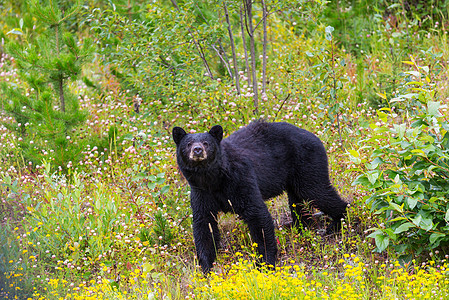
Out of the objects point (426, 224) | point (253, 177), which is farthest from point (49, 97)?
point (426, 224)

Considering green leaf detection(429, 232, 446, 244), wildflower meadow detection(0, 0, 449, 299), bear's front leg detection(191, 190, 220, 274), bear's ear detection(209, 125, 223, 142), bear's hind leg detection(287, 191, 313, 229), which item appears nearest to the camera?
green leaf detection(429, 232, 446, 244)

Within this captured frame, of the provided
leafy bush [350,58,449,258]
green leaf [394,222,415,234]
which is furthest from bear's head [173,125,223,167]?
green leaf [394,222,415,234]

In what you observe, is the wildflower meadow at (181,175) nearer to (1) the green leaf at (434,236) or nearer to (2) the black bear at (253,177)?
(1) the green leaf at (434,236)

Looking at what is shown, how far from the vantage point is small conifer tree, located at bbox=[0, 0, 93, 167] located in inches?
256

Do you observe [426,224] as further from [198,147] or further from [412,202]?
[198,147]

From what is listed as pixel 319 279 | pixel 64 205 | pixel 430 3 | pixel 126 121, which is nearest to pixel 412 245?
pixel 319 279

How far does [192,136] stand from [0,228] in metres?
2.48

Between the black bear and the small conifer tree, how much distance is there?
91.3 inches

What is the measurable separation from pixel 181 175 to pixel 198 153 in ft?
6.08

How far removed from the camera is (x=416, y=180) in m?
4.18

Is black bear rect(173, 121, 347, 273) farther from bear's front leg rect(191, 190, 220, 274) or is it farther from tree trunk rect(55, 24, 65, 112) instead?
tree trunk rect(55, 24, 65, 112)

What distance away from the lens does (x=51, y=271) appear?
16.7 feet

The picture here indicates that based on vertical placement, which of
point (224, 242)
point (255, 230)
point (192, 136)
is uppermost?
point (192, 136)

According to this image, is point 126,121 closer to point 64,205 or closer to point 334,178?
point 64,205
